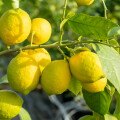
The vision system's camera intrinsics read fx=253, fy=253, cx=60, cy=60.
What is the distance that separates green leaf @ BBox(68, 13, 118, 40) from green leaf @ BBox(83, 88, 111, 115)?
218 mm

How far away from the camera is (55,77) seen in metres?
0.67

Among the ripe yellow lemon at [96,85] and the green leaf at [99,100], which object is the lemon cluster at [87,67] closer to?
the ripe yellow lemon at [96,85]

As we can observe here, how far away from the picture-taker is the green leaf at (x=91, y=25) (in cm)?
67

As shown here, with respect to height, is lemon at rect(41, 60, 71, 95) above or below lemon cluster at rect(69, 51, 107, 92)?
below

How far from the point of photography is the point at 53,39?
262 cm

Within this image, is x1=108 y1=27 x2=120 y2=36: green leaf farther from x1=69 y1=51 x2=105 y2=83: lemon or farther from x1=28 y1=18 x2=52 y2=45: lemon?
x1=28 y1=18 x2=52 y2=45: lemon

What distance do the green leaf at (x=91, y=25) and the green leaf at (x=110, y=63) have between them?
32 mm

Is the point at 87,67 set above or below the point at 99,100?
above

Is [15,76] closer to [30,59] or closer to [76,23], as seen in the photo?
[30,59]

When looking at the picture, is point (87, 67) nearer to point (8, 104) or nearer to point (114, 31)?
point (114, 31)

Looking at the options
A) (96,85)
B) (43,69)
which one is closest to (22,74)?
(43,69)

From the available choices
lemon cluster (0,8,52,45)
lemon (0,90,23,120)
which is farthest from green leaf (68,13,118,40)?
lemon (0,90,23,120)

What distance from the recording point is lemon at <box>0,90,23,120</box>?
724 mm

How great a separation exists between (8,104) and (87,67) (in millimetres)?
259
